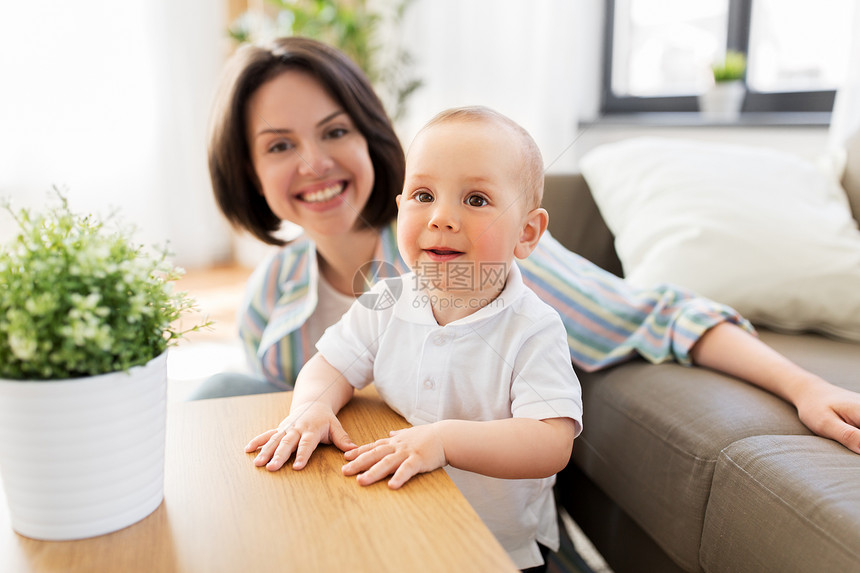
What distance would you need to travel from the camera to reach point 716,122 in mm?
2029

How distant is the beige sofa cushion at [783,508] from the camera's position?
0.62 m

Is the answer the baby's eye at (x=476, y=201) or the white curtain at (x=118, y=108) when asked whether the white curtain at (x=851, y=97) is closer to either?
the baby's eye at (x=476, y=201)

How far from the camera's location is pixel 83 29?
316 cm

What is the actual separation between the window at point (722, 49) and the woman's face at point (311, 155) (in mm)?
1419

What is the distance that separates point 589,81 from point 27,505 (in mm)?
2183

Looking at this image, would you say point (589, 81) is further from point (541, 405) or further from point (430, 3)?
point (541, 405)

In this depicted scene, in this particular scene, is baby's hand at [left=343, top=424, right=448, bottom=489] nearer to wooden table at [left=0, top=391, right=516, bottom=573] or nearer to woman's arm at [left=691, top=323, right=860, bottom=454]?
wooden table at [left=0, top=391, right=516, bottom=573]

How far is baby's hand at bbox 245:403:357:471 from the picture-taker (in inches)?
25.3

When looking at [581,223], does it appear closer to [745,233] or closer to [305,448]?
[745,233]

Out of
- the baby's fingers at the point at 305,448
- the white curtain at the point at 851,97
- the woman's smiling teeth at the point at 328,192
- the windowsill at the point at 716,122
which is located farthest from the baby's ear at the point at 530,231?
the white curtain at the point at 851,97

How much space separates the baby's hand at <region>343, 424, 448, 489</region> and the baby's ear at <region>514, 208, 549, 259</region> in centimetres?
19

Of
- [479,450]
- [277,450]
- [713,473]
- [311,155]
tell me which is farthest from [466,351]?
[311,155]

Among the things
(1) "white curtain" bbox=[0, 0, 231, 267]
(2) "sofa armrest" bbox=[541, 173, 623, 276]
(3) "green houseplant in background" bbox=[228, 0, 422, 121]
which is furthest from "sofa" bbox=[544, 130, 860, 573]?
(1) "white curtain" bbox=[0, 0, 231, 267]

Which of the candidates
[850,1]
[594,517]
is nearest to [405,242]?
[594,517]
